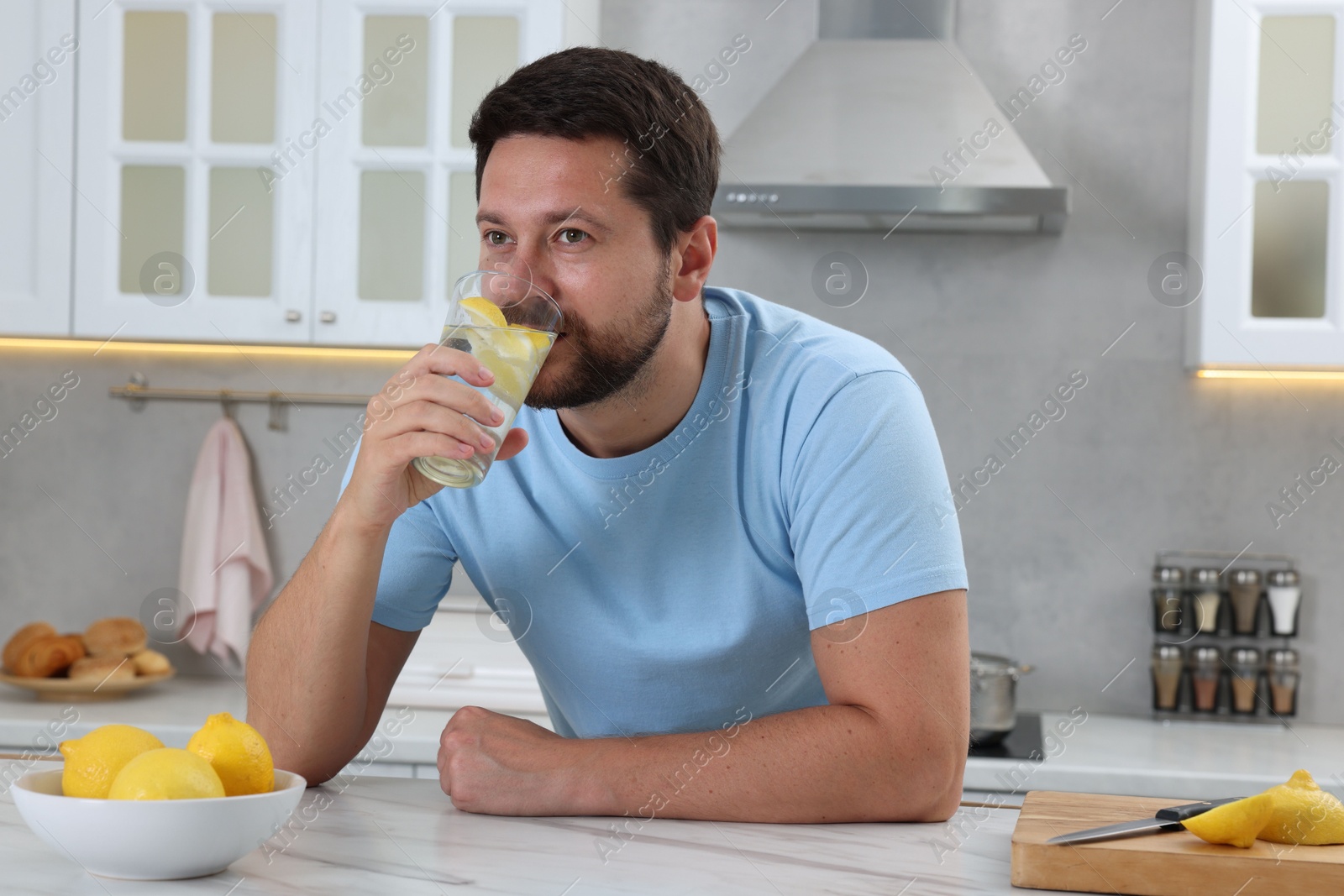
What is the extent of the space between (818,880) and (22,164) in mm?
2349

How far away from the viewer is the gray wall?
8.55 feet

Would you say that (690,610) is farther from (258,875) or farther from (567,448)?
(258,875)

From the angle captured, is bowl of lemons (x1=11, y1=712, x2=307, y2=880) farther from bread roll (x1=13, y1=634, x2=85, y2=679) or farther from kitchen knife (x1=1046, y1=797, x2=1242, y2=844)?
bread roll (x1=13, y1=634, x2=85, y2=679)

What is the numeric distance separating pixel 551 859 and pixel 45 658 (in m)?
1.96

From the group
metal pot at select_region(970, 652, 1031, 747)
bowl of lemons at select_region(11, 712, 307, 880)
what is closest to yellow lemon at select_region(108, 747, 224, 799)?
bowl of lemons at select_region(11, 712, 307, 880)

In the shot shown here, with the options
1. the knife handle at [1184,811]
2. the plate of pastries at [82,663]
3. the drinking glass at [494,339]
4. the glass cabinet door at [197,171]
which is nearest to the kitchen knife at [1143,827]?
the knife handle at [1184,811]

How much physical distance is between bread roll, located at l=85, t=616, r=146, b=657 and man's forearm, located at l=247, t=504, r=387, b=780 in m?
1.56

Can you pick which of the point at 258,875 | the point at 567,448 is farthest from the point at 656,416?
the point at 258,875

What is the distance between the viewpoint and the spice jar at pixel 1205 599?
2.53m

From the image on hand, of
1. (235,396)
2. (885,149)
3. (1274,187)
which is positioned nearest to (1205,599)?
(1274,187)

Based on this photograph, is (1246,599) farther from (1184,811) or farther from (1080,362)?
(1184,811)

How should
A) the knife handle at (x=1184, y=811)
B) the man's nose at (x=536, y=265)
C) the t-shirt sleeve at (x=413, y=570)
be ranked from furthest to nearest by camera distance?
the t-shirt sleeve at (x=413, y=570) → the man's nose at (x=536, y=265) → the knife handle at (x=1184, y=811)

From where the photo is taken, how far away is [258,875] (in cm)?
79

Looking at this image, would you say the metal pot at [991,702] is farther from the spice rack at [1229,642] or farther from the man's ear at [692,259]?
the man's ear at [692,259]
